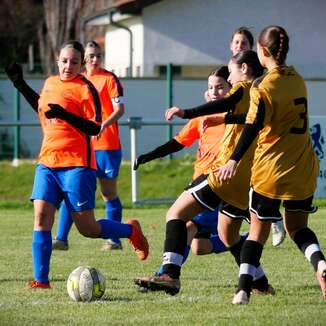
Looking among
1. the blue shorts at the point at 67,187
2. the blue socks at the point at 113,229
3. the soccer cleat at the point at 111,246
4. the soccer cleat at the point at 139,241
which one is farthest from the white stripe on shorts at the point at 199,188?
the soccer cleat at the point at 111,246

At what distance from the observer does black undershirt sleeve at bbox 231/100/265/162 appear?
25.1 feet

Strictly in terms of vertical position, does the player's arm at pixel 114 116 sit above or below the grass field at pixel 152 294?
above

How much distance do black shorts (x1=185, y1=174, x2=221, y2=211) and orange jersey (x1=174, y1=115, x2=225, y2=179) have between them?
2.36 feet

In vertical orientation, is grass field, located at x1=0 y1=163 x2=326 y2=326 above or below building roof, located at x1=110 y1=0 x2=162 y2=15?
below

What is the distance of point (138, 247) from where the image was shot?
9.95 m

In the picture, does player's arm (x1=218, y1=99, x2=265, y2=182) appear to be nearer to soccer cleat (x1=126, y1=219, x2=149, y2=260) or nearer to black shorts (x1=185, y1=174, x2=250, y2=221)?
black shorts (x1=185, y1=174, x2=250, y2=221)

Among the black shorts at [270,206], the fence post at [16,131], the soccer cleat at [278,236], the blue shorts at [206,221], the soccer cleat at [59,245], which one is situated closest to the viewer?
the black shorts at [270,206]

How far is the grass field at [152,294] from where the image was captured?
7.48 metres

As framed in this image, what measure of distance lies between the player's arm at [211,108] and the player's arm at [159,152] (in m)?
0.87

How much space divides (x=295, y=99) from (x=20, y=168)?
16.1 metres

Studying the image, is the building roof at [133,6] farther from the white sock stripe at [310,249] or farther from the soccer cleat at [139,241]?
the white sock stripe at [310,249]

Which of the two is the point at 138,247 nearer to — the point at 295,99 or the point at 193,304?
the point at 193,304

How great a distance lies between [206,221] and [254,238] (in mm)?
1531

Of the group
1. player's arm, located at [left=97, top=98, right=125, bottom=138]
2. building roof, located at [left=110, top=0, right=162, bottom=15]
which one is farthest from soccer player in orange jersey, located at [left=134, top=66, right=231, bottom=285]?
building roof, located at [left=110, top=0, right=162, bottom=15]
